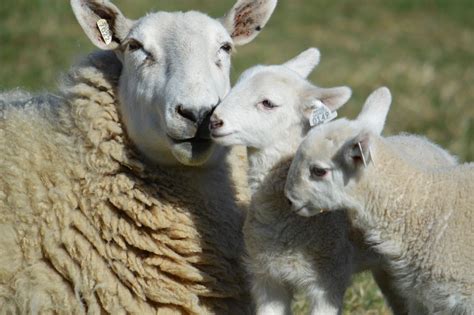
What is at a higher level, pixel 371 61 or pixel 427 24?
pixel 427 24

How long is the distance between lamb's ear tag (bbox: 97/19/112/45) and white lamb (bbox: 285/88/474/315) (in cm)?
141

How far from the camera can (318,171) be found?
4566 mm

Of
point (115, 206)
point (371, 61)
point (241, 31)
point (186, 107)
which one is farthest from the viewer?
point (371, 61)

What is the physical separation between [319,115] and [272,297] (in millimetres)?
816

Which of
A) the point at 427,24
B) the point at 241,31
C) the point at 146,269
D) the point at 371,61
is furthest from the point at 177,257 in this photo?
the point at 427,24

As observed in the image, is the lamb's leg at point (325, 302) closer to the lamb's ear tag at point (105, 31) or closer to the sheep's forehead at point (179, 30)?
the sheep's forehead at point (179, 30)

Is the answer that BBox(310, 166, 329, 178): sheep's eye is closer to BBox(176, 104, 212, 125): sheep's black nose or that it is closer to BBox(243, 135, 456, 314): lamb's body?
BBox(243, 135, 456, 314): lamb's body

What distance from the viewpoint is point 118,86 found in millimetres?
5500

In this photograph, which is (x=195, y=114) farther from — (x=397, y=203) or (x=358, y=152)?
(x=397, y=203)

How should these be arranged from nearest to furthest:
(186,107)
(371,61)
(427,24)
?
(186,107) → (371,61) → (427,24)

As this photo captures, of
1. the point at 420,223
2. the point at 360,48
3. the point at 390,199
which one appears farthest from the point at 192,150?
the point at 360,48

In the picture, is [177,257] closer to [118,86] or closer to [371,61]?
[118,86]

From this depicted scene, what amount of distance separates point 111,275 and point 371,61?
10528mm

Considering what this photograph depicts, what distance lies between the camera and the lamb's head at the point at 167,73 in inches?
194
